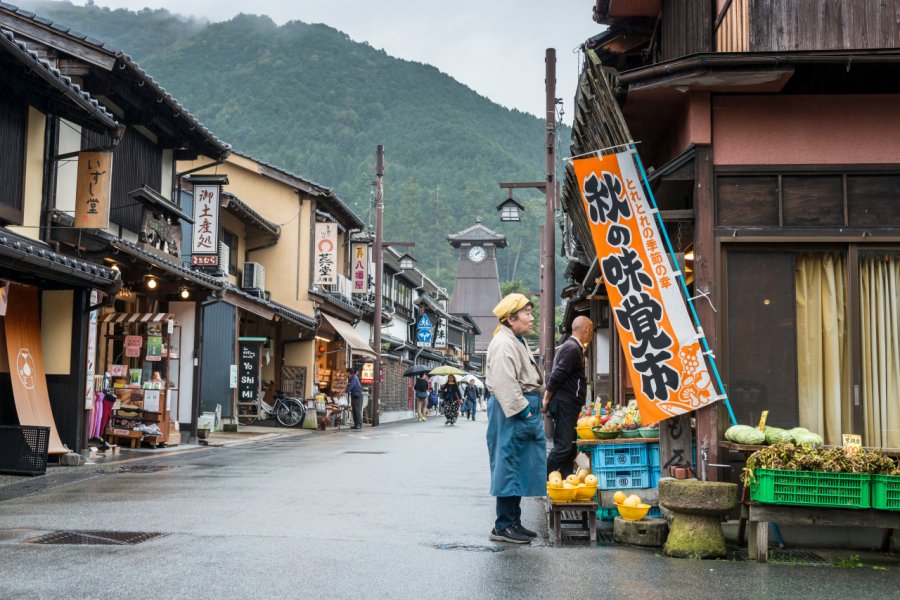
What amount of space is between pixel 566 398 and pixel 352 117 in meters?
105

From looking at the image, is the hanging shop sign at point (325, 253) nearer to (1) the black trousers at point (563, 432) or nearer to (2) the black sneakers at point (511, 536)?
(1) the black trousers at point (563, 432)

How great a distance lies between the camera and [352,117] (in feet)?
365

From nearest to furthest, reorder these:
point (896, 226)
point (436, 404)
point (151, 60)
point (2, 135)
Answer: point (896, 226), point (2, 135), point (436, 404), point (151, 60)

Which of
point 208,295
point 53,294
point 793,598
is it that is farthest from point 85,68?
point 793,598

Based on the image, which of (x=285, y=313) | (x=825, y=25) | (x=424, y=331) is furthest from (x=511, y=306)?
(x=424, y=331)

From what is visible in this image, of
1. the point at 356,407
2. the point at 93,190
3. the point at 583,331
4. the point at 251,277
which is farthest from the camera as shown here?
the point at 356,407

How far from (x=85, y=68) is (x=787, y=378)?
12.1 m

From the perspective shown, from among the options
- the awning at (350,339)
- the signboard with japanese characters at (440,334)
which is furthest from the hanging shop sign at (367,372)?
the signboard with japanese characters at (440,334)

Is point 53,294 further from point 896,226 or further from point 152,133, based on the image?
point 896,226

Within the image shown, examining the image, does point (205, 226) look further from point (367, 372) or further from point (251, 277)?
point (367, 372)

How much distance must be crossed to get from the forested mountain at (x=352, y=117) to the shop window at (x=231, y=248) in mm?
47447

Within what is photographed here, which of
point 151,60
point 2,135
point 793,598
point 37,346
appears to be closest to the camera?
point 793,598

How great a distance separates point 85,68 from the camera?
15.1 m

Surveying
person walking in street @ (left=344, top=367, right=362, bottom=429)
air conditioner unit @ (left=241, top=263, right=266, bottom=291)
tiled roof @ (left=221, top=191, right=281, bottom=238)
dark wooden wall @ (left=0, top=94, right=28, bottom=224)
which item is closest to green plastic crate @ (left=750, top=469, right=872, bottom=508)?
dark wooden wall @ (left=0, top=94, right=28, bottom=224)
